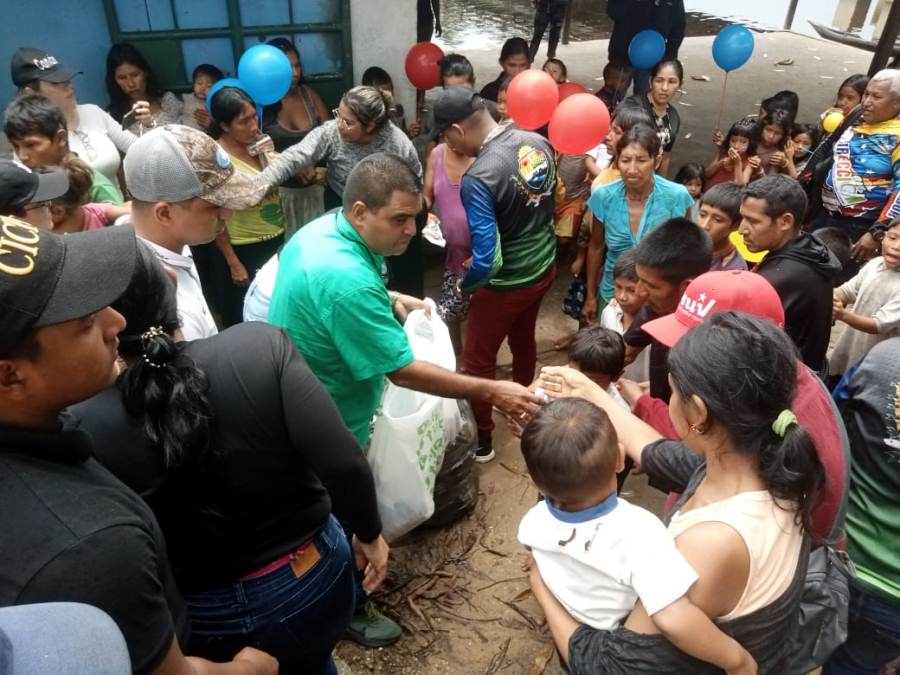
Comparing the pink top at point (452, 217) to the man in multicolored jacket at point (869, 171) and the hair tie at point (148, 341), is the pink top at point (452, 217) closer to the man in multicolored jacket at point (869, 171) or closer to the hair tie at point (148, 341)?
the hair tie at point (148, 341)

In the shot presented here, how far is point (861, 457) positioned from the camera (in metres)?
1.92

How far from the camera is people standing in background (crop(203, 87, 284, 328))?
375 centimetres

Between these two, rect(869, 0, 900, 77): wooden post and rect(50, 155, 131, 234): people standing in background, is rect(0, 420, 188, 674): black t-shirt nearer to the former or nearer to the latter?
rect(50, 155, 131, 234): people standing in background

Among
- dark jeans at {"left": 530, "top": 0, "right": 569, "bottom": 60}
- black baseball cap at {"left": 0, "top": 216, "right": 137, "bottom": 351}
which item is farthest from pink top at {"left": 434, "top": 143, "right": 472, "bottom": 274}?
dark jeans at {"left": 530, "top": 0, "right": 569, "bottom": 60}

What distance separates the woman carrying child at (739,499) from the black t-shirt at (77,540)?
108 cm

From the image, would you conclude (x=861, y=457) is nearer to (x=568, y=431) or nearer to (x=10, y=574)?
(x=568, y=431)

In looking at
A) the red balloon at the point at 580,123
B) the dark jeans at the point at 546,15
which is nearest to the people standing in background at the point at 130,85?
the red balloon at the point at 580,123

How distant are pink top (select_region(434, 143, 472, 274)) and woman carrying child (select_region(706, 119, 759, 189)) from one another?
2542 mm

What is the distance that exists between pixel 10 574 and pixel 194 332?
53.1 inches

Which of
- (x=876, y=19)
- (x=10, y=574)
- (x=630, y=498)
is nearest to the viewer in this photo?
(x=10, y=574)

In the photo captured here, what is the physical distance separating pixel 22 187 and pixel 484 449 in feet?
8.48

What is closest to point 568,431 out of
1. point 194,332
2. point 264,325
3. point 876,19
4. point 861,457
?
point 264,325

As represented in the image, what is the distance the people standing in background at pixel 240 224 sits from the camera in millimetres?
3754

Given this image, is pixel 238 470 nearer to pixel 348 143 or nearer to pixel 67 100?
pixel 348 143
